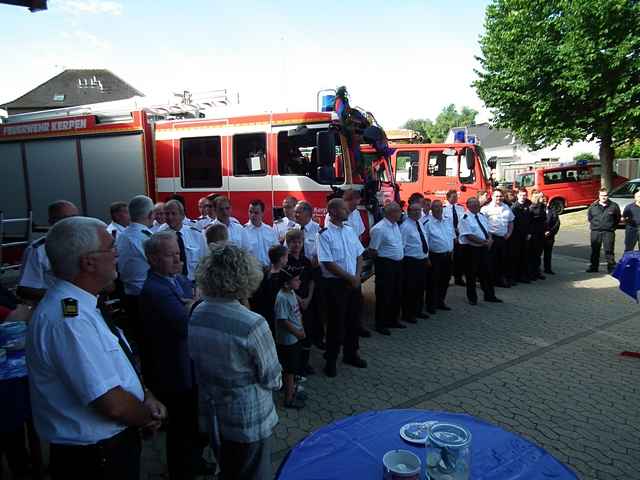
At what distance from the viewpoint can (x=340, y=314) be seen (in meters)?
4.76

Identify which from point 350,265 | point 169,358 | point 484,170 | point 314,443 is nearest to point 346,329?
point 350,265

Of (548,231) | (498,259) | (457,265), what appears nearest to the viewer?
(498,259)

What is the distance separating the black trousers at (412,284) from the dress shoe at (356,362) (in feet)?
6.00

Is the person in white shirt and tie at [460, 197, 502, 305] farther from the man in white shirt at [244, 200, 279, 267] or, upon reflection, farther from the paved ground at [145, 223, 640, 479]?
the man in white shirt at [244, 200, 279, 267]

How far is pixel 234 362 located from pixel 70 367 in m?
0.72

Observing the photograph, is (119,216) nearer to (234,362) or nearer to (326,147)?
(326,147)

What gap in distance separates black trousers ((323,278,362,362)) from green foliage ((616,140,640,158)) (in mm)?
27629

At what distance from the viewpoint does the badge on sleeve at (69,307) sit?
165 cm

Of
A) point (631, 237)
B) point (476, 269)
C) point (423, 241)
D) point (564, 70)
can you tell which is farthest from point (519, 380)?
point (564, 70)

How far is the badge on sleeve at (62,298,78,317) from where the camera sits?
5.42 ft

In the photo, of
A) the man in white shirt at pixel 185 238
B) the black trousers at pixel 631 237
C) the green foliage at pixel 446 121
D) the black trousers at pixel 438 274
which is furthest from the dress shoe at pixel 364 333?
the green foliage at pixel 446 121

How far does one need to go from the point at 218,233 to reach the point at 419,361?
2813mm

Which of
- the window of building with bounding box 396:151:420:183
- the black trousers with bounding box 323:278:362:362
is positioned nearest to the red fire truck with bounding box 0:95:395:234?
the black trousers with bounding box 323:278:362:362

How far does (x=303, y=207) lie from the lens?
555 centimetres
